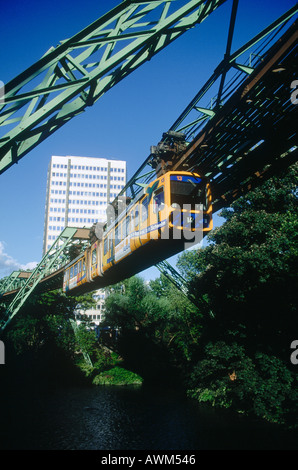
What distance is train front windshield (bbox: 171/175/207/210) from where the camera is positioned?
7.35 metres

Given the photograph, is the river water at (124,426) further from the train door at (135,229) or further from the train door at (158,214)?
the train door at (158,214)

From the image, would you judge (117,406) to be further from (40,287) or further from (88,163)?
(88,163)

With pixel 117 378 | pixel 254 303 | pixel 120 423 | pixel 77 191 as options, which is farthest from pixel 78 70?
pixel 77 191

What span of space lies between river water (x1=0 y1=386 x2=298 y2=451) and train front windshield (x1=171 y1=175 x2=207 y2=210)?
32.4 ft

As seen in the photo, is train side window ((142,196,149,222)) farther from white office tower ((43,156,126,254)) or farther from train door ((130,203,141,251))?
white office tower ((43,156,126,254))

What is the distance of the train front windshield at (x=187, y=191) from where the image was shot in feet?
24.1

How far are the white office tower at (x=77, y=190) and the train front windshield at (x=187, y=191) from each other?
72.7m

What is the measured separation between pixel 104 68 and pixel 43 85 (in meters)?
0.80

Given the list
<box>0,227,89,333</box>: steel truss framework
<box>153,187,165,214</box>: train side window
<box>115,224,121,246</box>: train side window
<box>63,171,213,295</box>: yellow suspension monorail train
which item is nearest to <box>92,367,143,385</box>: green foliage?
<box>0,227,89,333</box>: steel truss framework

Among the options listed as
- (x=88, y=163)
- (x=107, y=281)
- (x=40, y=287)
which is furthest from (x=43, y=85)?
(x=88, y=163)

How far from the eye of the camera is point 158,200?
7.53 meters

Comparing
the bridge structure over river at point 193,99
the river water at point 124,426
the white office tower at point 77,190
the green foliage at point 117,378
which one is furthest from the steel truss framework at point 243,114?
the white office tower at point 77,190

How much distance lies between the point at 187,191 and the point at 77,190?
78.8 m

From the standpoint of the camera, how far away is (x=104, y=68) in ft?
11.3
